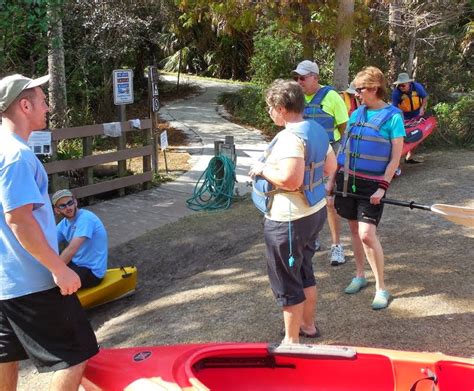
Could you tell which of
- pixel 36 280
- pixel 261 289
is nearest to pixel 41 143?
pixel 261 289

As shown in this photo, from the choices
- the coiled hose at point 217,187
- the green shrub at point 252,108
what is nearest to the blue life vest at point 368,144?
the coiled hose at point 217,187

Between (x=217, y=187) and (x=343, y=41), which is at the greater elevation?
(x=343, y=41)

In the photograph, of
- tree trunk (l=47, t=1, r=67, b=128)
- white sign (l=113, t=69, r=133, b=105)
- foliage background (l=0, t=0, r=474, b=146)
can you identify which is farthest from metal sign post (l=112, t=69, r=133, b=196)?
foliage background (l=0, t=0, r=474, b=146)

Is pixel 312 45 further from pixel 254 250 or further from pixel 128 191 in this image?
pixel 254 250

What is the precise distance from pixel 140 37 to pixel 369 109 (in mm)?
12749

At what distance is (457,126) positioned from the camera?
11.5 m

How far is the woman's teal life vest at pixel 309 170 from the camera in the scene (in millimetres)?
3500

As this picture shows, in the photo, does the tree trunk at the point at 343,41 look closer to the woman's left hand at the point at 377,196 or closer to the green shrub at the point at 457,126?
the green shrub at the point at 457,126

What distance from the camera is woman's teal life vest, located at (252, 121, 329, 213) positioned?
11.5 feet

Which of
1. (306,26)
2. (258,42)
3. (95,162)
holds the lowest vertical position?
(95,162)

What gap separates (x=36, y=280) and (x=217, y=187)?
5.69 m

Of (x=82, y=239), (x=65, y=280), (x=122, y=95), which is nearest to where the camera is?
(x=65, y=280)

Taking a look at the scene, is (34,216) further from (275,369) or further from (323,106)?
(323,106)

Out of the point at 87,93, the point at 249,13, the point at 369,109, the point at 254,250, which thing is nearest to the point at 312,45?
the point at 249,13
